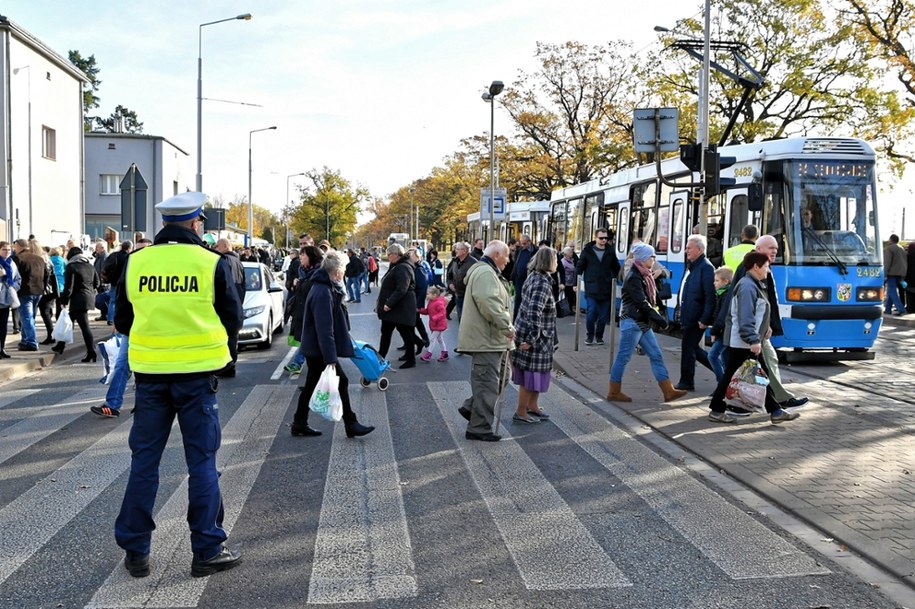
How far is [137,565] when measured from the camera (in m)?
4.33

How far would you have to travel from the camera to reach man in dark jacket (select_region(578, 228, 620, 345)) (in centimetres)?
1414

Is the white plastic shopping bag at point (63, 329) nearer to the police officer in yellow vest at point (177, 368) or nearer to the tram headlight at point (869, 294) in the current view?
the police officer in yellow vest at point (177, 368)

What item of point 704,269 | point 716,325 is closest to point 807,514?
point 716,325

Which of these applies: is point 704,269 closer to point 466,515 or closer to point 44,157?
point 466,515

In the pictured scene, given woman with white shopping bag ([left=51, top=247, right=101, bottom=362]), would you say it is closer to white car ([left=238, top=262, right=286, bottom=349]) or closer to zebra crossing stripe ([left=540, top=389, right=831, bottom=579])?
white car ([left=238, top=262, right=286, bottom=349])

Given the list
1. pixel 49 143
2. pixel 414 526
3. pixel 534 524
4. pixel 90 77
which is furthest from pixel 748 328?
pixel 90 77

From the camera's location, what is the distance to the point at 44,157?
31.7 metres

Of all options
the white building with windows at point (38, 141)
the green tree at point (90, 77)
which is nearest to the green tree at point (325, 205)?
the green tree at point (90, 77)

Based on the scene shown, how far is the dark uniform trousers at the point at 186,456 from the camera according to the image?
14.3 ft

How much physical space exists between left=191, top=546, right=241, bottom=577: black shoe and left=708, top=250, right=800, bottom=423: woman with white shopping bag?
5168 millimetres

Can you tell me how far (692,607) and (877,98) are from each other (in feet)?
101

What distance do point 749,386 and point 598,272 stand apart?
6433 mm

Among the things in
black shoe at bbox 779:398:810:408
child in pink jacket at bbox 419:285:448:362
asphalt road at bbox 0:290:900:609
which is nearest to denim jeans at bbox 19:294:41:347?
asphalt road at bbox 0:290:900:609

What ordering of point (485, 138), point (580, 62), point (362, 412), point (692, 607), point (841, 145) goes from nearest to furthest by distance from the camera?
point (692, 607) → point (362, 412) → point (841, 145) → point (580, 62) → point (485, 138)
